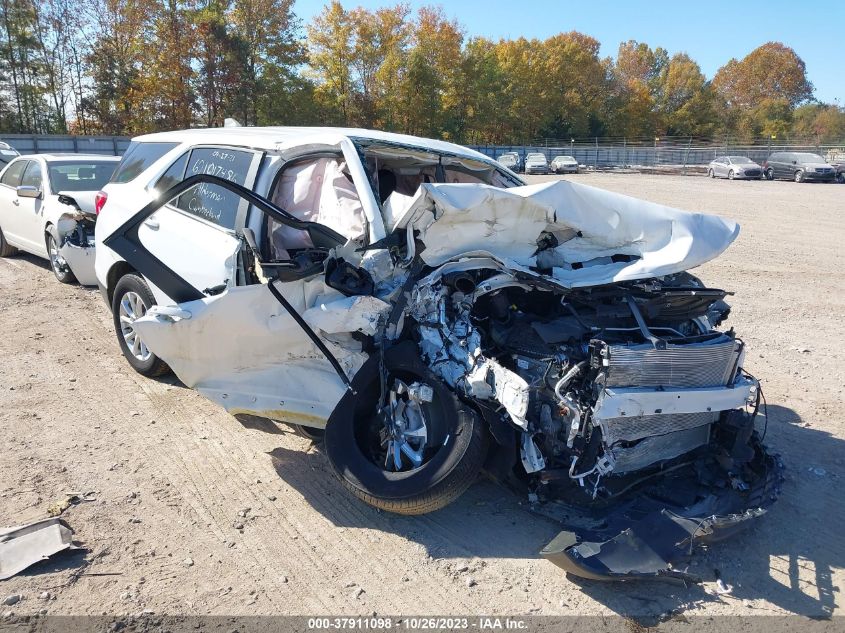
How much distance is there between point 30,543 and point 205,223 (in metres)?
2.28

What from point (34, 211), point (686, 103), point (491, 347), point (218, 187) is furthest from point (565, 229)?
point (686, 103)

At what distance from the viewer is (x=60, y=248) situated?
788 cm

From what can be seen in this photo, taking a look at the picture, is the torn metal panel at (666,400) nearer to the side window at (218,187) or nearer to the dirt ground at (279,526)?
the dirt ground at (279,526)

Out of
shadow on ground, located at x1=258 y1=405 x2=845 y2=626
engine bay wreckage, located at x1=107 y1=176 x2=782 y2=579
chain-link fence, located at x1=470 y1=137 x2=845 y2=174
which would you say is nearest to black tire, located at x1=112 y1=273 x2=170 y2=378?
engine bay wreckage, located at x1=107 y1=176 x2=782 y2=579

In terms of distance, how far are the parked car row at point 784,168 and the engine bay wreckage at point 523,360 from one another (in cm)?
3256

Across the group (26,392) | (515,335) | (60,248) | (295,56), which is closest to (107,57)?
(295,56)

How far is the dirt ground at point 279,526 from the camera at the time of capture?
2830 millimetres

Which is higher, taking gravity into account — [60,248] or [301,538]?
[60,248]

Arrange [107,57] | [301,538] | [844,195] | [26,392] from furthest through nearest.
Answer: [107,57]
[844,195]
[26,392]
[301,538]

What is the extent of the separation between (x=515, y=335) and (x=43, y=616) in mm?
2507

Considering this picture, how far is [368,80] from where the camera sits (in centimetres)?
5347

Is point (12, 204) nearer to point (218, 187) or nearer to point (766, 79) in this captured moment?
point (218, 187)

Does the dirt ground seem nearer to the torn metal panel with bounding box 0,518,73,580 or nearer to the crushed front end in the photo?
the torn metal panel with bounding box 0,518,73,580

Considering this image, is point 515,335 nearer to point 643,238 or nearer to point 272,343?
point 643,238
